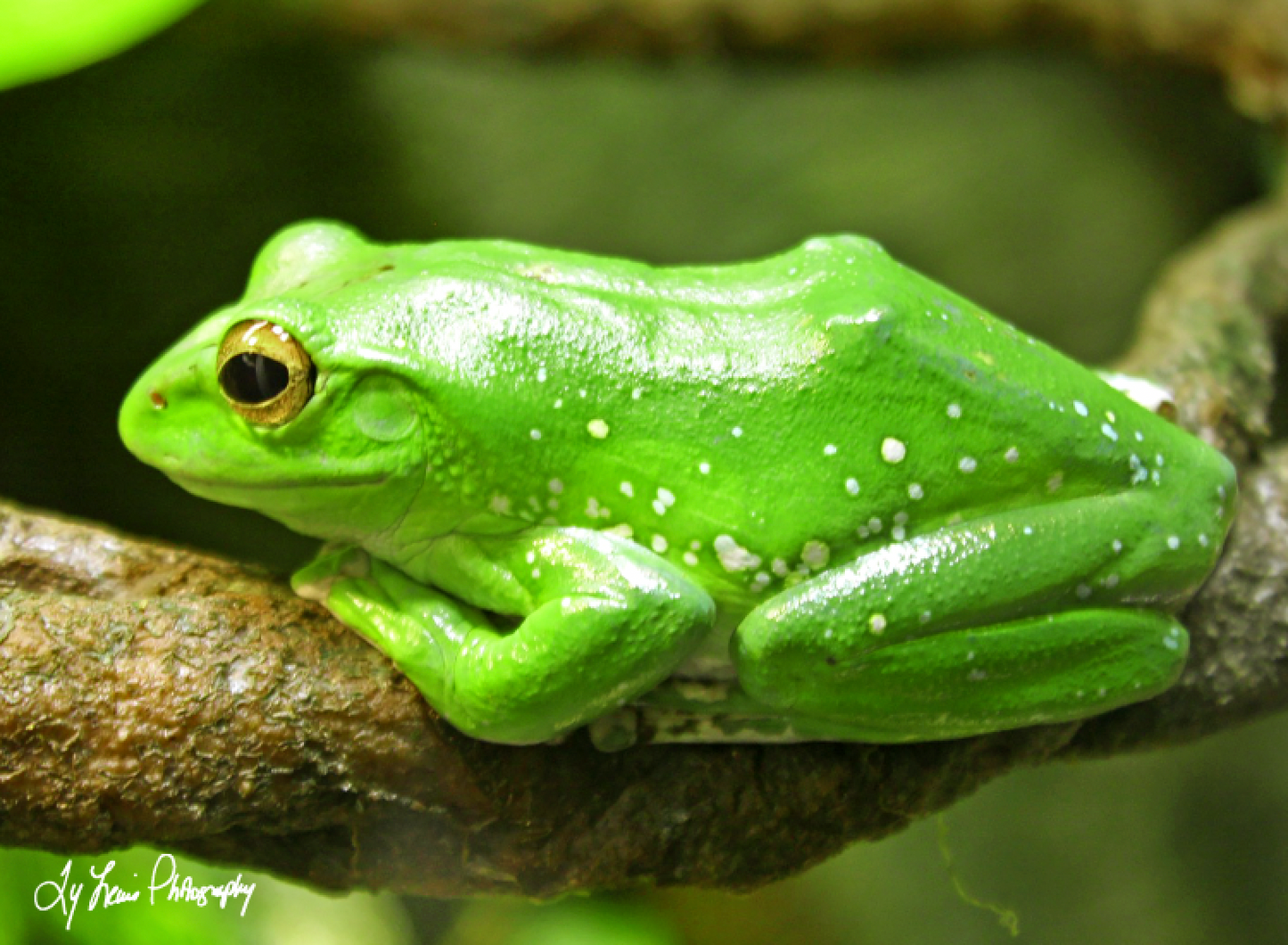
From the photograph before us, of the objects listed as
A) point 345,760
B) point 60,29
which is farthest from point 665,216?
point 345,760

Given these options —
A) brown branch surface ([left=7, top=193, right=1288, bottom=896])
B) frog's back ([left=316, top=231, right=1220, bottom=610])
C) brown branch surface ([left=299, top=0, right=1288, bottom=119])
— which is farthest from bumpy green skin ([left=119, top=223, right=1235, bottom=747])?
brown branch surface ([left=299, top=0, right=1288, bottom=119])

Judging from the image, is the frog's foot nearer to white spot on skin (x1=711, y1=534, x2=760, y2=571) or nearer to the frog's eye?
the frog's eye

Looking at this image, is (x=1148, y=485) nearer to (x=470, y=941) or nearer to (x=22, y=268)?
(x=470, y=941)

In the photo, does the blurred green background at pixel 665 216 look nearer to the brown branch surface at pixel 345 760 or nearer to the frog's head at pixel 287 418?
the brown branch surface at pixel 345 760

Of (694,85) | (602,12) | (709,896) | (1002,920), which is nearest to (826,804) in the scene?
(1002,920)

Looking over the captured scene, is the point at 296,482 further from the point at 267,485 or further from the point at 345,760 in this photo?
the point at 345,760
